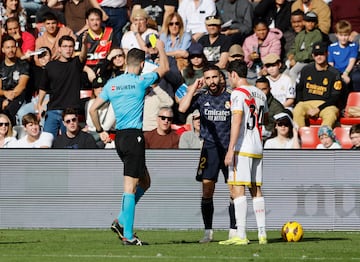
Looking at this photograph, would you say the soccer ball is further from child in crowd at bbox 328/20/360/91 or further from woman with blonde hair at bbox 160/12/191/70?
woman with blonde hair at bbox 160/12/191/70

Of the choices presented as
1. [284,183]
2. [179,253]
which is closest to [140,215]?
[284,183]

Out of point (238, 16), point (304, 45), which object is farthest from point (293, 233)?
point (238, 16)

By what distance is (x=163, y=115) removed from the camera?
693 inches

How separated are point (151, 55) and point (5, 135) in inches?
138

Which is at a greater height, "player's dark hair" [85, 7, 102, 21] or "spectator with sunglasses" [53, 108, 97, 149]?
"player's dark hair" [85, 7, 102, 21]

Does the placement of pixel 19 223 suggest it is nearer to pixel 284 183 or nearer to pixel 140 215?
pixel 140 215

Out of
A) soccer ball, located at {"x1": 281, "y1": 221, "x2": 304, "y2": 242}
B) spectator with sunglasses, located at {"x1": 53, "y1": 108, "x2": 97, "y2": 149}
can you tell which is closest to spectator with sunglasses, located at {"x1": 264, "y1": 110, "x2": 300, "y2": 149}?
spectator with sunglasses, located at {"x1": 53, "y1": 108, "x2": 97, "y2": 149}

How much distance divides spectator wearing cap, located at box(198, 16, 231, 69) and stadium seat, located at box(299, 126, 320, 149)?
2589 mm

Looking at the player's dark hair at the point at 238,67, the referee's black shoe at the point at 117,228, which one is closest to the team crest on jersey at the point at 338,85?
the player's dark hair at the point at 238,67

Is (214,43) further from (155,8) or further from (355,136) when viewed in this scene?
(355,136)

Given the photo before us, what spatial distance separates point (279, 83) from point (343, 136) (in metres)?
1.85

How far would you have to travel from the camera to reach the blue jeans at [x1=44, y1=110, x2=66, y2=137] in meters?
18.7

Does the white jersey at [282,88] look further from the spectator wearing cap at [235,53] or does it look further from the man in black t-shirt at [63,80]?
the man in black t-shirt at [63,80]

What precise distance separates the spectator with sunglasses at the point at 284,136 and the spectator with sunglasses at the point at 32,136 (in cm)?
394
